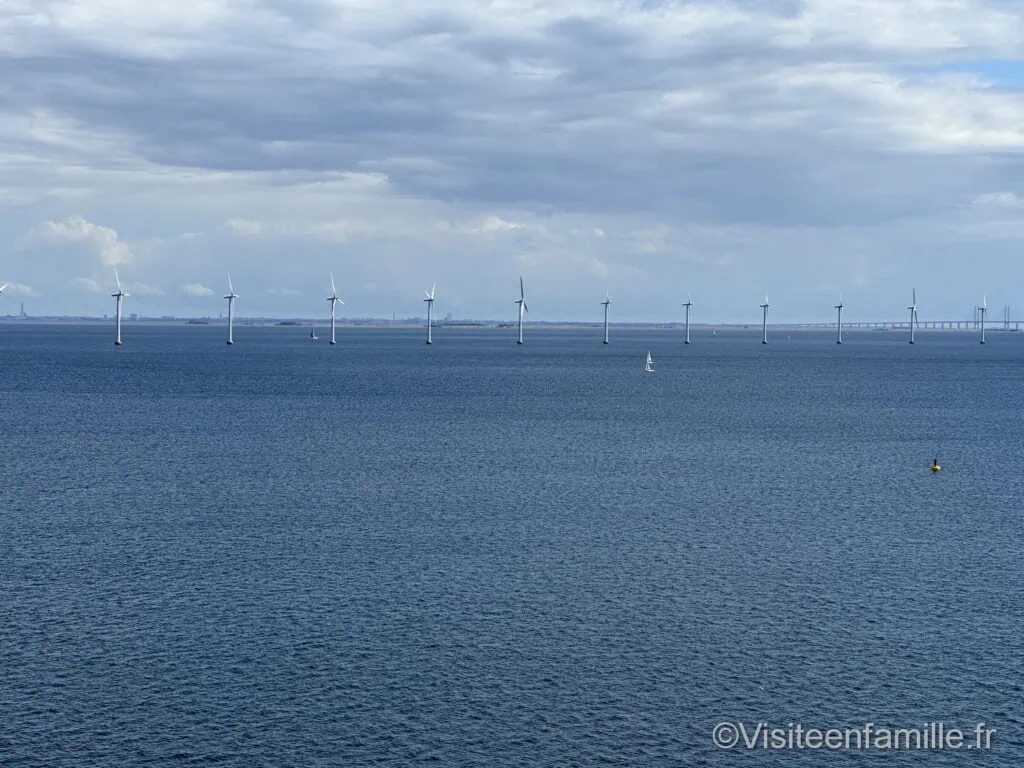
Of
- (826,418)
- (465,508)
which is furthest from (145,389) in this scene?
(465,508)

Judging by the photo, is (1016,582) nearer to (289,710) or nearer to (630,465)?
(289,710)

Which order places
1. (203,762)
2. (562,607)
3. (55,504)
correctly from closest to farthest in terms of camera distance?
(203,762) < (562,607) < (55,504)

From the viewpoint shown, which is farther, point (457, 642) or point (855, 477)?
point (855, 477)

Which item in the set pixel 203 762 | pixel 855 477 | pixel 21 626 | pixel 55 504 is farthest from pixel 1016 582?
pixel 55 504

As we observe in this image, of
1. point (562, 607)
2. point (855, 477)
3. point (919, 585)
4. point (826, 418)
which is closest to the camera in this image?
point (562, 607)

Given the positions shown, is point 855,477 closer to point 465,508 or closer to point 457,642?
point 465,508

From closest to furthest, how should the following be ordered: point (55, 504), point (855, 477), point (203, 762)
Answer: point (203, 762)
point (55, 504)
point (855, 477)
